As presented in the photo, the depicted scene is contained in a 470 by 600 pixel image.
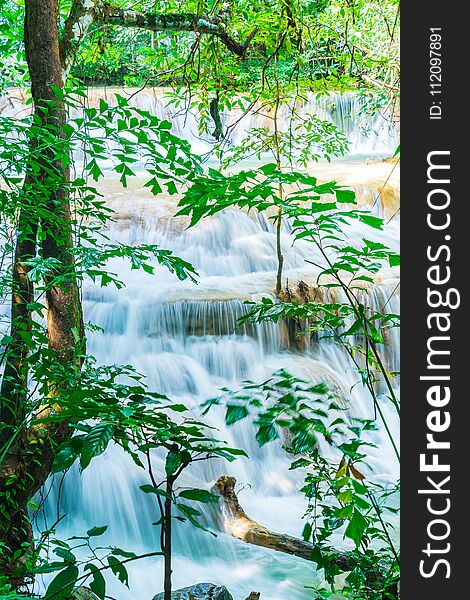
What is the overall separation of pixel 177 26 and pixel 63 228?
1.43 m

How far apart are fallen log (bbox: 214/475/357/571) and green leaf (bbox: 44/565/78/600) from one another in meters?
2.02

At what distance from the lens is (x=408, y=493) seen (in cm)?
103

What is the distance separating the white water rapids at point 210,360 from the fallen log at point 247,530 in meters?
0.07

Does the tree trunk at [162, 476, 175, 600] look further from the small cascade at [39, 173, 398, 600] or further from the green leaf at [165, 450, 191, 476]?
the small cascade at [39, 173, 398, 600]

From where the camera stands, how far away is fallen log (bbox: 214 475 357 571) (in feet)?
9.07

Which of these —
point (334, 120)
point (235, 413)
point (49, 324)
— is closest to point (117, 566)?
point (235, 413)

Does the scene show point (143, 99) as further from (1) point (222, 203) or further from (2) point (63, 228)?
(1) point (222, 203)

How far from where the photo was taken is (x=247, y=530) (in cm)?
298

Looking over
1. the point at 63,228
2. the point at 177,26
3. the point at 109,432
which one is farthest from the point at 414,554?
the point at 177,26

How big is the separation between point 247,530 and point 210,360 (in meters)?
1.45

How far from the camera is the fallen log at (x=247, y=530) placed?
9.07 feet

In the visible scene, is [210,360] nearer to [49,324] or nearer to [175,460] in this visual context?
[49,324]

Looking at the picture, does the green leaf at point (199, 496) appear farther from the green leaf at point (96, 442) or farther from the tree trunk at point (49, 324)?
the tree trunk at point (49, 324)

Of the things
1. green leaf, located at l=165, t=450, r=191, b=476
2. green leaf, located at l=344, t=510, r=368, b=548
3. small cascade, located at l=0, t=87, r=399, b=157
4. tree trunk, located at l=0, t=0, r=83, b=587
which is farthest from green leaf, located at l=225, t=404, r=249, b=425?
small cascade, located at l=0, t=87, r=399, b=157
